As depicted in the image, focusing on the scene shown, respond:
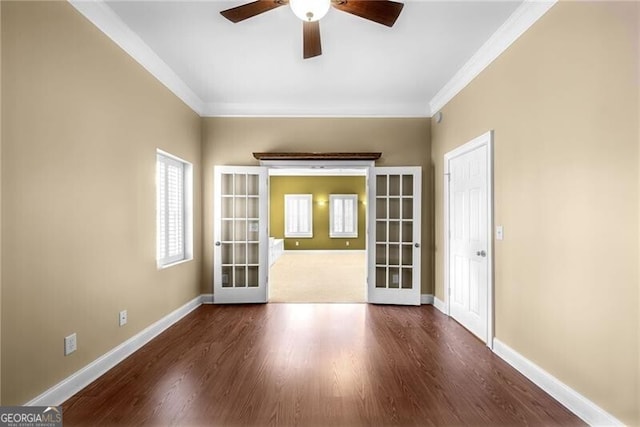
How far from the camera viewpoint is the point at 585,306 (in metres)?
1.96

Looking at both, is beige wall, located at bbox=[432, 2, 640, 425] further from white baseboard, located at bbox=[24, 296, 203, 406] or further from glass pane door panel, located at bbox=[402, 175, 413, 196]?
white baseboard, located at bbox=[24, 296, 203, 406]

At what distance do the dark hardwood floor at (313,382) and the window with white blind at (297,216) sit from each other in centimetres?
704

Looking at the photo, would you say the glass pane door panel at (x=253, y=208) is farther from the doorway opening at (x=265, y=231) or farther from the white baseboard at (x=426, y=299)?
the white baseboard at (x=426, y=299)

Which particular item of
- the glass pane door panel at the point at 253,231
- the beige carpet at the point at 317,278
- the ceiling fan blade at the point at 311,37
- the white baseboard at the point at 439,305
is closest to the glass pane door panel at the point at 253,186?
the glass pane door panel at the point at 253,231

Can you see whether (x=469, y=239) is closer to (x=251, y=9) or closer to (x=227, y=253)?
(x=251, y=9)

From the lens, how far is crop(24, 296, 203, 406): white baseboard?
2008 millimetres

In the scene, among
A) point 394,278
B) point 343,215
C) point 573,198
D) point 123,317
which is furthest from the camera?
point 343,215

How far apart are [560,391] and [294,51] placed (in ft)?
11.7

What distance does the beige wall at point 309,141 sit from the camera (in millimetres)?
4574

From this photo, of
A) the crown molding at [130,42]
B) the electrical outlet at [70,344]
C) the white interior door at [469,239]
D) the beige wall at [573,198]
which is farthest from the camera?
the white interior door at [469,239]

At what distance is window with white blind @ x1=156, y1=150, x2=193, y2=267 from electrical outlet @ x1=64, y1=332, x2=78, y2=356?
4.00ft

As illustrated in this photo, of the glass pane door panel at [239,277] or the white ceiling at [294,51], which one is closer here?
the white ceiling at [294,51]

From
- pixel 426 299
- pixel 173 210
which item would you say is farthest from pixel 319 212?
pixel 173 210

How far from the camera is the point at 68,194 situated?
2.14 m
